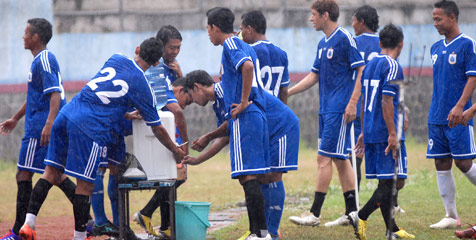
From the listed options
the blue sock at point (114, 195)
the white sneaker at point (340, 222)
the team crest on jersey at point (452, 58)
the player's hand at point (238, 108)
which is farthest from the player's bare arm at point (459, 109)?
the blue sock at point (114, 195)

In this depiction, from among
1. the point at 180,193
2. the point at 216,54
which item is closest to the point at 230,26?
the point at 180,193

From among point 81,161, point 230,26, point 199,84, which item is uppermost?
point 230,26

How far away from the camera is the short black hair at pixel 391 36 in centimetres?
717

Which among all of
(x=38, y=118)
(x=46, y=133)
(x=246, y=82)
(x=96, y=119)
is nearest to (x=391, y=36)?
(x=246, y=82)

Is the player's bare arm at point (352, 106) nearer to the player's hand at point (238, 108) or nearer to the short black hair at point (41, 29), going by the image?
the player's hand at point (238, 108)

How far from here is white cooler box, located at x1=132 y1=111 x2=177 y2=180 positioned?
22.9 ft

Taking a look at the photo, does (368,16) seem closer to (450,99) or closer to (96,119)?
(450,99)

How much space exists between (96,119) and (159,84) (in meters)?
1.37

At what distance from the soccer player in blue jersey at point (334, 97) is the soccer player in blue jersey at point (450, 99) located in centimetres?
87

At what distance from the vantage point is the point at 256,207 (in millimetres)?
6570

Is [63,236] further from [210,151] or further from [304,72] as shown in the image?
[304,72]

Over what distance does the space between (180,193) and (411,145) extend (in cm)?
732

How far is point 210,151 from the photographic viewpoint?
6.97m

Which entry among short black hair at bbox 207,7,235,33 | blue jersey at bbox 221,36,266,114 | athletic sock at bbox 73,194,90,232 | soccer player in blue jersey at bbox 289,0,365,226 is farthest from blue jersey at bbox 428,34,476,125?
athletic sock at bbox 73,194,90,232
